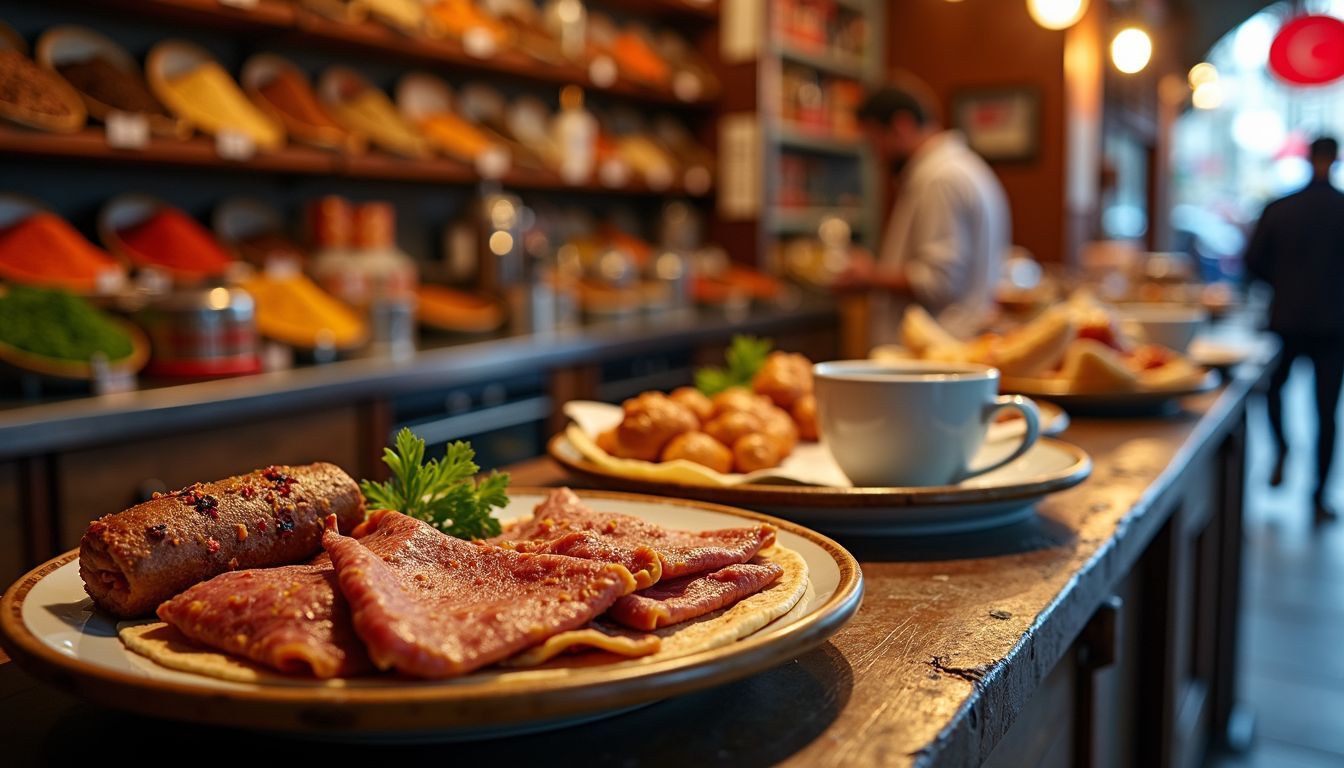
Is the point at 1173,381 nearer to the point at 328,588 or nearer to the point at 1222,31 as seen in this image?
the point at 328,588

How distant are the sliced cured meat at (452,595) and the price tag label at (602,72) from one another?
4.09 metres

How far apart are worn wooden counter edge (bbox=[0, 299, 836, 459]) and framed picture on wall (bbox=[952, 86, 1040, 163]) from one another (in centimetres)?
335

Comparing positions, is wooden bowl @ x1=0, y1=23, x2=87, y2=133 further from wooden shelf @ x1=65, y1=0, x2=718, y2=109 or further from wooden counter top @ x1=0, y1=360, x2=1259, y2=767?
wooden counter top @ x1=0, y1=360, x2=1259, y2=767

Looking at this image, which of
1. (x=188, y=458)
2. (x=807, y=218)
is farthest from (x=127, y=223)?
(x=807, y=218)

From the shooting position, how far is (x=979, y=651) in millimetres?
697

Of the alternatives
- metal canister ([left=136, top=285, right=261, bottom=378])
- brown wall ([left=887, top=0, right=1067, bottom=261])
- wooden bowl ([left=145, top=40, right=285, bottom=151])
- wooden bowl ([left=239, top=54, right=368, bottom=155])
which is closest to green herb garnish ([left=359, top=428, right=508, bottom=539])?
metal canister ([left=136, top=285, right=261, bottom=378])

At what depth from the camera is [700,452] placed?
1.07 m

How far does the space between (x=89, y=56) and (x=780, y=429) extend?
8.78 ft

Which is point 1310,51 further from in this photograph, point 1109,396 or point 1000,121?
point 1109,396

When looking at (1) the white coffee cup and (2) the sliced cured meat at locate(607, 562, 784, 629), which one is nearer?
(2) the sliced cured meat at locate(607, 562, 784, 629)

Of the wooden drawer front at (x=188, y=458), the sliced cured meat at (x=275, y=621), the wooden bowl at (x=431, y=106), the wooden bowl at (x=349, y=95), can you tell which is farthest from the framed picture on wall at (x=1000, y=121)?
the sliced cured meat at (x=275, y=621)

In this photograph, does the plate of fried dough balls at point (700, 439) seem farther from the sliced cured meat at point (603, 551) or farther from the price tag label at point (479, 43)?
the price tag label at point (479, 43)

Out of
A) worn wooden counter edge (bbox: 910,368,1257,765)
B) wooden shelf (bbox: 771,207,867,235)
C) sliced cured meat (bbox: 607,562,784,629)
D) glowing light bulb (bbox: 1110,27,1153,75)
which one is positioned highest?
glowing light bulb (bbox: 1110,27,1153,75)

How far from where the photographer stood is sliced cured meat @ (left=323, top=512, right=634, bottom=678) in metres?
0.50
